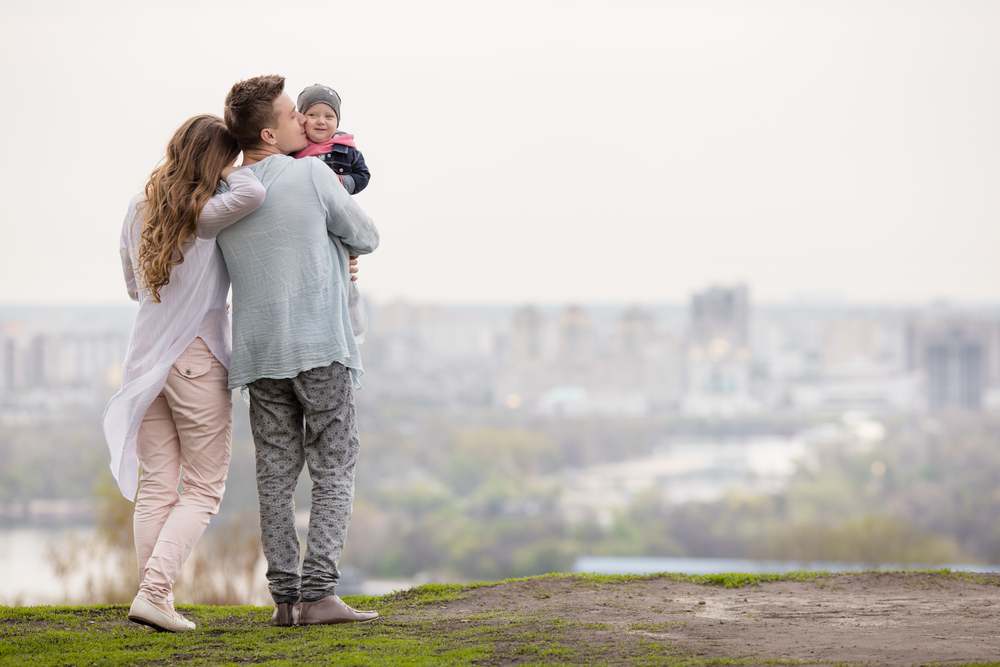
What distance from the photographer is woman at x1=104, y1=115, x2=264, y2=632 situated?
249cm

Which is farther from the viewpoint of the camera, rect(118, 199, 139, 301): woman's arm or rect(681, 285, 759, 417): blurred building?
rect(681, 285, 759, 417): blurred building

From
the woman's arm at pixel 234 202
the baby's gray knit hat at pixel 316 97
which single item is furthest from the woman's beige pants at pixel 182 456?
the baby's gray knit hat at pixel 316 97

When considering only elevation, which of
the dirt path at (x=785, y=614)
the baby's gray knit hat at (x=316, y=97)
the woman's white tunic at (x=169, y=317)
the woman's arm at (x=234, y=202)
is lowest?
the dirt path at (x=785, y=614)

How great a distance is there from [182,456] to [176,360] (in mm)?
292

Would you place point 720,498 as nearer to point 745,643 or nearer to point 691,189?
point 691,189

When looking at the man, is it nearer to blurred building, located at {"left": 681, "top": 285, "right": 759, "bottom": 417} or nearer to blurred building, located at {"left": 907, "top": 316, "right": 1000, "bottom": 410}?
blurred building, located at {"left": 681, "top": 285, "right": 759, "bottom": 417}

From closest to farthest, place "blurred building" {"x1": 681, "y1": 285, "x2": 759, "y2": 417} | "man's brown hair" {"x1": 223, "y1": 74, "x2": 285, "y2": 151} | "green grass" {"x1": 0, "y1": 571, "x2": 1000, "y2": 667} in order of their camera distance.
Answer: "green grass" {"x1": 0, "y1": 571, "x2": 1000, "y2": 667} < "man's brown hair" {"x1": 223, "y1": 74, "x2": 285, "y2": 151} < "blurred building" {"x1": 681, "y1": 285, "x2": 759, "y2": 417}

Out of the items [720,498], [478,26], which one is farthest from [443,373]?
[478,26]

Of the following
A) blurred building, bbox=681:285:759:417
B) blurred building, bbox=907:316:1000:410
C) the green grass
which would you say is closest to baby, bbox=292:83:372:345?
the green grass

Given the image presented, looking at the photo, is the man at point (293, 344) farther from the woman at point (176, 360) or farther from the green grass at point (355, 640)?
the green grass at point (355, 640)

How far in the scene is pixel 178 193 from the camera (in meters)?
2.50

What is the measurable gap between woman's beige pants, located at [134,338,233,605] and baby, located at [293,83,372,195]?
2.11ft

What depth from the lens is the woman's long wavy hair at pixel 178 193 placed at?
249cm

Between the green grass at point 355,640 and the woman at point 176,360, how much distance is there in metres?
0.18
